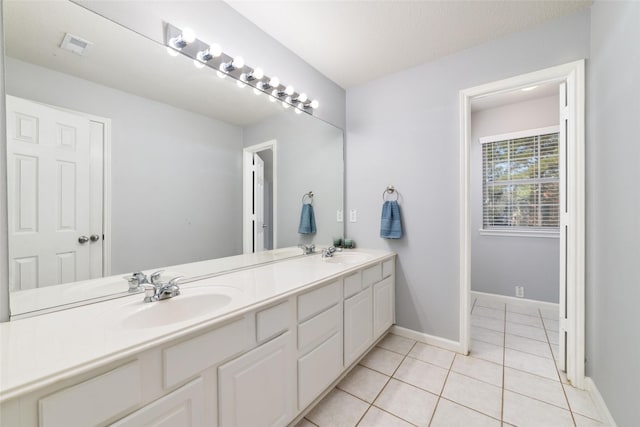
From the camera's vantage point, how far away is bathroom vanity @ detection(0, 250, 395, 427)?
27.8 inches

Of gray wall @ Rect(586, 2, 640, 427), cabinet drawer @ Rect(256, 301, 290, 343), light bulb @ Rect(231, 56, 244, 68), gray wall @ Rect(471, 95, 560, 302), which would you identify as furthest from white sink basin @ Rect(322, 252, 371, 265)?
gray wall @ Rect(471, 95, 560, 302)

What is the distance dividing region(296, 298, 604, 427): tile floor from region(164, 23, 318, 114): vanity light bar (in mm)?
2130

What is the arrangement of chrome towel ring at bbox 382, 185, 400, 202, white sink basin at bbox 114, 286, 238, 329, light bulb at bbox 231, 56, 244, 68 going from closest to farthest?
white sink basin at bbox 114, 286, 238, 329 < light bulb at bbox 231, 56, 244, 68 < chrome towel ring at bbox 382, 185, 400, 202

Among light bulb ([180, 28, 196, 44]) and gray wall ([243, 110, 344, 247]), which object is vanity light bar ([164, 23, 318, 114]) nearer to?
light bulb ([180, 28, 196, 44])

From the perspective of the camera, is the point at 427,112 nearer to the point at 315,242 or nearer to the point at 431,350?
the point at 315,242

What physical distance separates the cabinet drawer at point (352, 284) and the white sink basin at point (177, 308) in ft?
2.51

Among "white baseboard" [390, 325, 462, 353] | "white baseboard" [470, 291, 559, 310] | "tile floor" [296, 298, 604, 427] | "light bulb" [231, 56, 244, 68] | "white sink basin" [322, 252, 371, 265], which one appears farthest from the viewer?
"white baseboard" [470, 291, 559, 310]

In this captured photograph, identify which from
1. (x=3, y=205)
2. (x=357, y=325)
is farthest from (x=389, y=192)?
(x=3, y=205)

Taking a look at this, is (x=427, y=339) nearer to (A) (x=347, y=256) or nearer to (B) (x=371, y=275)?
(B) (x=371, y=275)

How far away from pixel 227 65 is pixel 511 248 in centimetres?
365

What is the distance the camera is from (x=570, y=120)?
178 centimetres

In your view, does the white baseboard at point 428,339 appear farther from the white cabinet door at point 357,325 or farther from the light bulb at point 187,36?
the light bulb at point 187,36

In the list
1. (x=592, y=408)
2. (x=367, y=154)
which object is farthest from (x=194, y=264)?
(x=592, y=408)

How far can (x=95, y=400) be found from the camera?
736 mm
